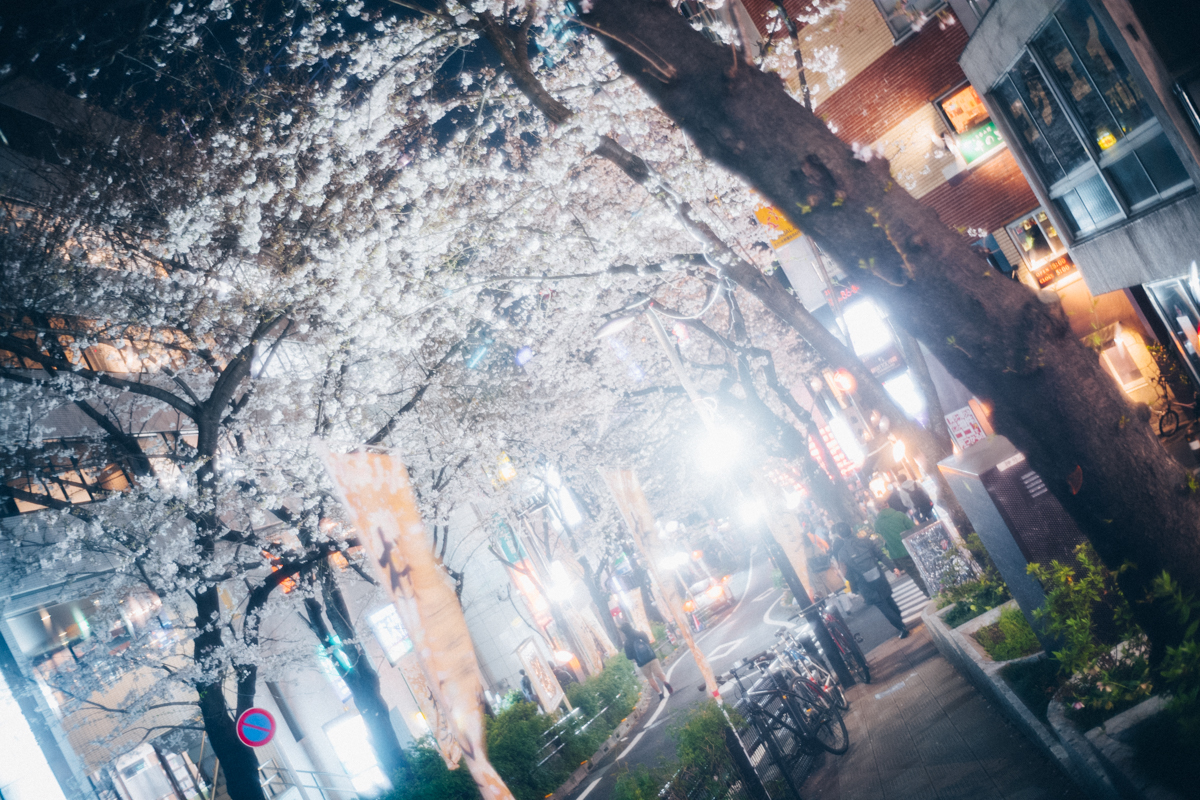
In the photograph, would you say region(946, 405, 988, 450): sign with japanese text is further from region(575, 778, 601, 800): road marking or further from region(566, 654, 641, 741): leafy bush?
region(566, 654, 641, 741): leafy bush

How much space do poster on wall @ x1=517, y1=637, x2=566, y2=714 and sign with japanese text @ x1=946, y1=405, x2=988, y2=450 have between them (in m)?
16.0

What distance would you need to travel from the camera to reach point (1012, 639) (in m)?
6.17

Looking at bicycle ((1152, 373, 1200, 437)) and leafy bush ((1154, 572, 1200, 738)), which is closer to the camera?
leafy bush ((1154, 572, 1200, 738))

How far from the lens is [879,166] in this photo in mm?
4125

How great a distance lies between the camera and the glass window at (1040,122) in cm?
752

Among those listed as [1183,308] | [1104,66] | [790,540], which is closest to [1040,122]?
[1104,66]

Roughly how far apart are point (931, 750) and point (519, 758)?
33.3 ft

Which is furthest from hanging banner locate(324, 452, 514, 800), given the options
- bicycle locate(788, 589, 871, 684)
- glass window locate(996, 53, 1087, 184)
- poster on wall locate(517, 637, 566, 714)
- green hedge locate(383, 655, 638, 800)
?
poster on wall locate(517, 637, 566, 714)

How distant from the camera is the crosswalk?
1357 cm

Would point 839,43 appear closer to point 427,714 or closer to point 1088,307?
point 1088,307

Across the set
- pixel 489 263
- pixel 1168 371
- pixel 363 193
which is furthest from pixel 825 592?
pixel 363 193

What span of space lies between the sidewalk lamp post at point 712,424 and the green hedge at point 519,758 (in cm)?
650

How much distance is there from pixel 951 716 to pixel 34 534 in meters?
18.7

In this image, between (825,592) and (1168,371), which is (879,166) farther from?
(825,592)
